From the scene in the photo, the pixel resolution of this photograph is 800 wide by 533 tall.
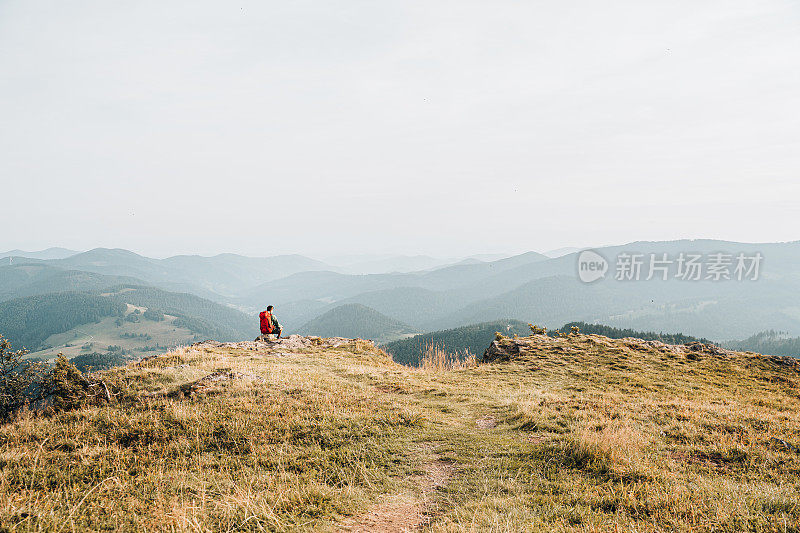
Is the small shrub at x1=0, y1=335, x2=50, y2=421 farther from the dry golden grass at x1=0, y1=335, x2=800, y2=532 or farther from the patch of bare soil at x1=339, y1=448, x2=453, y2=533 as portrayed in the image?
the patch of bare soil at x1=339, y1=448, x2=453, y2=533

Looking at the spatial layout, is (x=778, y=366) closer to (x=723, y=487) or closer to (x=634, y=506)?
(x=723, y=487)

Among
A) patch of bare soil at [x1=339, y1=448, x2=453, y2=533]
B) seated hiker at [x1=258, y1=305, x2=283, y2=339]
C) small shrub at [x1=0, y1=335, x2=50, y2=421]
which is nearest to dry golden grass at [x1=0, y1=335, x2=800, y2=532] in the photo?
patch of bare soil at [x1=339, y1=448, x2=453, y2=533]

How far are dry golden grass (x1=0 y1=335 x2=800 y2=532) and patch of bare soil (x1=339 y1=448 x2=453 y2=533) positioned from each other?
14cm

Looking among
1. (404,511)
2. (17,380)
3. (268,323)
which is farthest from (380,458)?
(17,380)

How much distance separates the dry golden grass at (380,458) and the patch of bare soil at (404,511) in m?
0.14

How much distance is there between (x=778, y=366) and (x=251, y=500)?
30.3 m

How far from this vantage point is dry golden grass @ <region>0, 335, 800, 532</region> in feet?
19.3

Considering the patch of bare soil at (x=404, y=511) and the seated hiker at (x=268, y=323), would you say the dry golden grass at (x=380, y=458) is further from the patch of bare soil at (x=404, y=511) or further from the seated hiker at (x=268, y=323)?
the seated hiker at (x=268, y=323)

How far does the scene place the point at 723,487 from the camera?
6.86 meters

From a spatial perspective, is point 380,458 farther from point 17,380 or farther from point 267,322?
point 17,380

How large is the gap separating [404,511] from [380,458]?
6.91 ft

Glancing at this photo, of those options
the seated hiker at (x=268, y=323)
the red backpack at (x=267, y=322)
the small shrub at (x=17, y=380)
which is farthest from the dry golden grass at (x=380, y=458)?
the red backpack at (x=267, y=322)

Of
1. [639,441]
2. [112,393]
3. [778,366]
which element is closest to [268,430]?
[112,393]

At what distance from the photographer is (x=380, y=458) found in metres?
8.35
